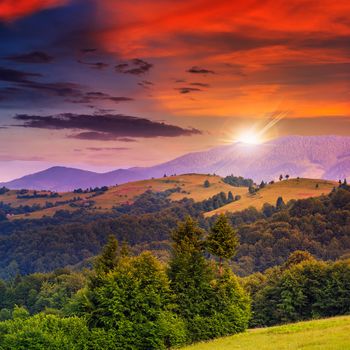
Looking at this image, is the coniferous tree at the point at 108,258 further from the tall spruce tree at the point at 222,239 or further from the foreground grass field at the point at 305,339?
the foreground grass field at the point at 305,339

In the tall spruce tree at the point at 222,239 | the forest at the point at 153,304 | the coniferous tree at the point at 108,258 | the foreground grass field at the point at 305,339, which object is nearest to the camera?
the foreground grass field at the point at 305,339

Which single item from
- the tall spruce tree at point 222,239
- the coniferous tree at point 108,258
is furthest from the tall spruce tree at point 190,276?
the coniferous tree at point 108,258

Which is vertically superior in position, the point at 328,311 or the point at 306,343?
the point at 306,343

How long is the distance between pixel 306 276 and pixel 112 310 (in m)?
46.9

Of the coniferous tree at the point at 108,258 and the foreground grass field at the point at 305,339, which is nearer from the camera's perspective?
the foreground grass field at the point at 305,339

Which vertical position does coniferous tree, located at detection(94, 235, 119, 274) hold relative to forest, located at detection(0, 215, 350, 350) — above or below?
above

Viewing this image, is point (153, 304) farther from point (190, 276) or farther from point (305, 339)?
point (305, 339)

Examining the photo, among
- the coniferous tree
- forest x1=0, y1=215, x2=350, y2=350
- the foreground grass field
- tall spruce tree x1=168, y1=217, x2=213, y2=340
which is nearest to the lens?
the foreground grass field

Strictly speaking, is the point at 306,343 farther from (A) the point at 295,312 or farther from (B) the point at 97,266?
(A) the point at 295,312

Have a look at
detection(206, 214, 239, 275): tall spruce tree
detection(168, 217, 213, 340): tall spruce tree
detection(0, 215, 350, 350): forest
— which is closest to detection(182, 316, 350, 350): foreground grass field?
detection(0, 215, 350, 350): forest

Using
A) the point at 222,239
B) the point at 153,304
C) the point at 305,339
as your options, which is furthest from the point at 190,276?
the point at 305,339

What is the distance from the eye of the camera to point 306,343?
128 feet

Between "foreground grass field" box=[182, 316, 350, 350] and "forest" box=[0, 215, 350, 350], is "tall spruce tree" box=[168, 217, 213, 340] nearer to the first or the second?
"forest" box=[0, 215, 350, 350]

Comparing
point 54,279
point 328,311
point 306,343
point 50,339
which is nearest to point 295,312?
point 328,311
